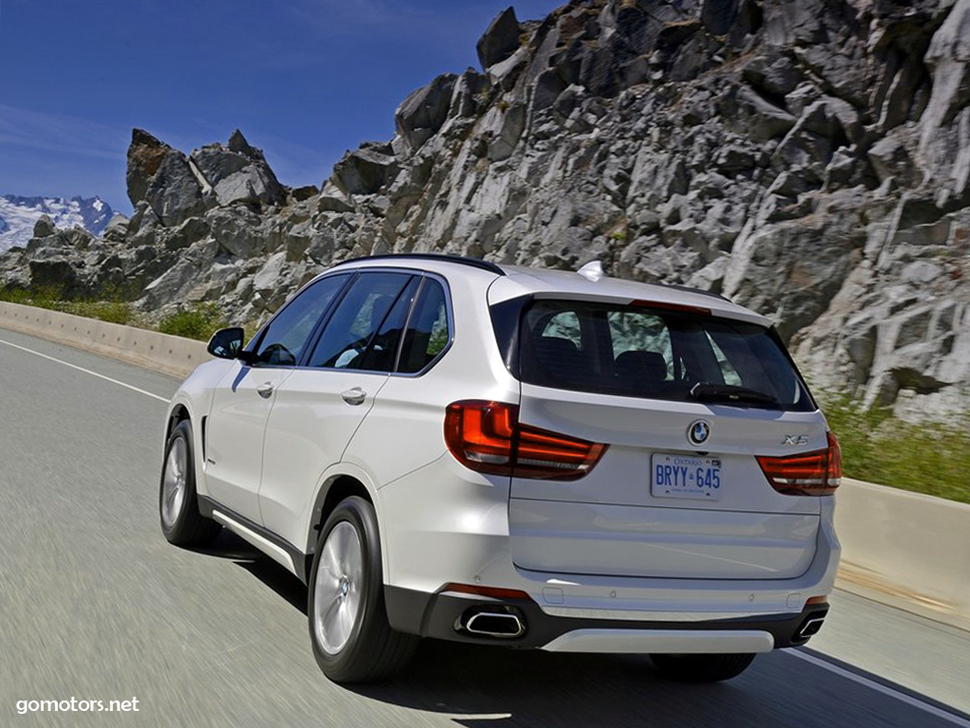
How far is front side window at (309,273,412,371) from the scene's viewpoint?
4770mm

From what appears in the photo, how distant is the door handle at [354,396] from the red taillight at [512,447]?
2.56ft

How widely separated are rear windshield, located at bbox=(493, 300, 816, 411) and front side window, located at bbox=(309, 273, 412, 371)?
779 mm

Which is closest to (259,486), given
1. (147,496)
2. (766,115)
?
(147,496)

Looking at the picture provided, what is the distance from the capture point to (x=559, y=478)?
3.83m

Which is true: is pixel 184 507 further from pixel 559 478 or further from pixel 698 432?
pixel 698 432

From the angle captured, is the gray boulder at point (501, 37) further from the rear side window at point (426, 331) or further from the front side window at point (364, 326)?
the rear side window at point (426, 331)

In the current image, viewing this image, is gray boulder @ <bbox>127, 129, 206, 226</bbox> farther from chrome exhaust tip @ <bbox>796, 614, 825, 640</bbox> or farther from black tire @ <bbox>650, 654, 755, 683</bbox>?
chrome exhaust tip @ <bbox>796, 614, 825, 640</bbox>

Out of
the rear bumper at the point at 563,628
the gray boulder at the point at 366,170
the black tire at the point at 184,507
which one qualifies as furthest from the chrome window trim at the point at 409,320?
the gray boulder at the point at 366,170

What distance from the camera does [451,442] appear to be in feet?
12.7

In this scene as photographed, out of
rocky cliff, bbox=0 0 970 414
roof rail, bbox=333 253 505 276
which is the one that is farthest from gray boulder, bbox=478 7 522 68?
roof rail, bbox=333 253 505 276

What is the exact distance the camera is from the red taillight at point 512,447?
380 cm

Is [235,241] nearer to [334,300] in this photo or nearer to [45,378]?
[45,378]

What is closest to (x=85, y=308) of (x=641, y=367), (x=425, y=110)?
(x=425, y=110)

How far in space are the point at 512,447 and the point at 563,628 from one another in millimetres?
667
